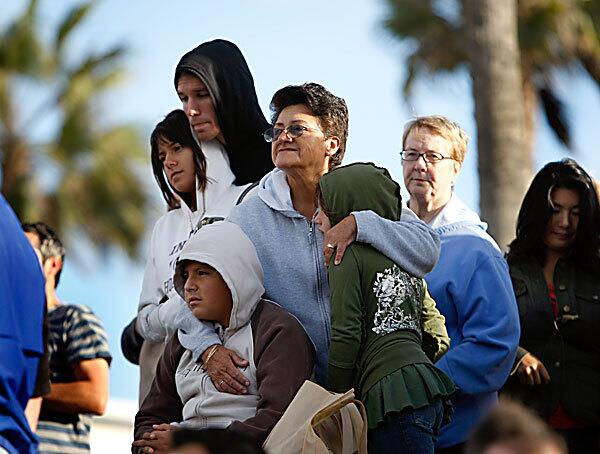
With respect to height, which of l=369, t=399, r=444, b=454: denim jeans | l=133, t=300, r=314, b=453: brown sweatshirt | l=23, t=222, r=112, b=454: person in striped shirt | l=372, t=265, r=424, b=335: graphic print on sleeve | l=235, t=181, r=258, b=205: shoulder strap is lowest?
l=23, t=222, r=112, b=454: person in striped shirt

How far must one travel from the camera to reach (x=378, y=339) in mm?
4254

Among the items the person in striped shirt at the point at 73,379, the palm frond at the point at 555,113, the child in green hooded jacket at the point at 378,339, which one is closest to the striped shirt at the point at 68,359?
the person in striped shirt at the point at 73,379

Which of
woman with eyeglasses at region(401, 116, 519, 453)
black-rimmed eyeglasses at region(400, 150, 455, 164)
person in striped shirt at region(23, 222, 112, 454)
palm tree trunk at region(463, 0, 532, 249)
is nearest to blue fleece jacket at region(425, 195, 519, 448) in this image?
woman with eyeglasses at region(401, 116, 519, 453)

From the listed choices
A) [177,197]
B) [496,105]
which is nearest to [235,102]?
[177,197]

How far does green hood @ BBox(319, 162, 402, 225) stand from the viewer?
14.4 ft

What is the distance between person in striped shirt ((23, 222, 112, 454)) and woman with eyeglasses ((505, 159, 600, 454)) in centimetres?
184

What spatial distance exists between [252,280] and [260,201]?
382 mm

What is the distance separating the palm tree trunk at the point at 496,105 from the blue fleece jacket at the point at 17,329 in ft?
23.3

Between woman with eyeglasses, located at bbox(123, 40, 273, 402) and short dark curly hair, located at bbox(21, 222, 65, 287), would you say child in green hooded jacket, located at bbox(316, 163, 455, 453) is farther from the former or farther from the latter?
short dark curly hair, located at bbox(21, 222, 65, 287)

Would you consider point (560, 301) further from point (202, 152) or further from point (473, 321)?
point (202, 152)

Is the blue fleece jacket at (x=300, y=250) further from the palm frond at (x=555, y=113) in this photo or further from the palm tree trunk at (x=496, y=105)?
the palm frond at (x=555, y=113)

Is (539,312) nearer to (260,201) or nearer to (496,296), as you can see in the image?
(496,296)

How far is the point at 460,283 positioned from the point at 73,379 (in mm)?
1919

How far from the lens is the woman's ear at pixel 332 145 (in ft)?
15.3
